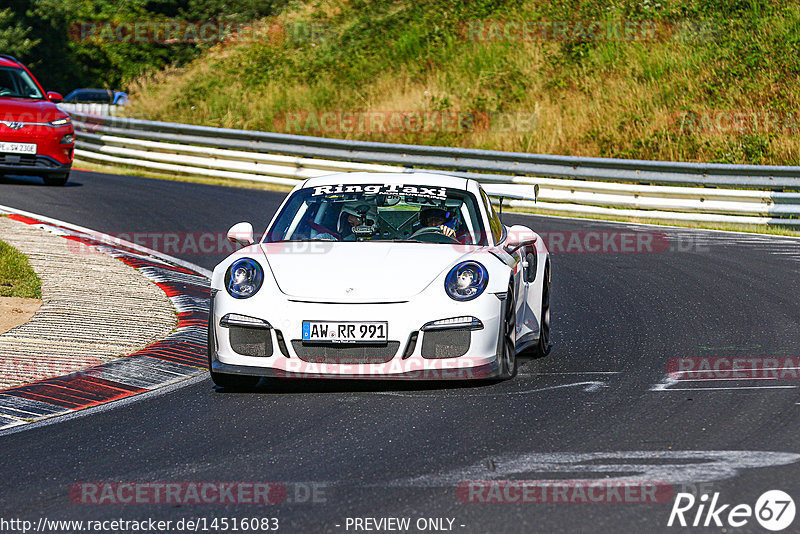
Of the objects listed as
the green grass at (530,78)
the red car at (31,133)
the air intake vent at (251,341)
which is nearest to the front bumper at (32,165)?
the red car at (31,133)

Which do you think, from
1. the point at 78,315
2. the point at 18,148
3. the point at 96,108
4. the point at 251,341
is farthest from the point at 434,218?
the point at 96,108

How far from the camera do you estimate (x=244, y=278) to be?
702 cm

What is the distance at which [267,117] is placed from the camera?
2697 cm

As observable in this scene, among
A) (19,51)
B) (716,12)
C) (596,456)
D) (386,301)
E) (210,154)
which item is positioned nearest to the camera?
(596,456)

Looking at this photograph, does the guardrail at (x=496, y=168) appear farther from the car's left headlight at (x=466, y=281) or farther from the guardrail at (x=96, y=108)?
the car's left headlight at (x=466, y=281)

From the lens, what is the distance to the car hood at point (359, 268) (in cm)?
676

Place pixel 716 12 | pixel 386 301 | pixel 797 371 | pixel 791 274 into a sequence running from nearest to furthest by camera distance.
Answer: pixel 386 301 < pixel 797 371 < pixel 791 274 < pixel 716 12

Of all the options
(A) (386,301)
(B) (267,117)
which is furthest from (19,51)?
(A) (386,301)

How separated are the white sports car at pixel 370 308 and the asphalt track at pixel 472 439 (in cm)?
22

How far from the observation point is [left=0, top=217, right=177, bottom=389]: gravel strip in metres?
7.84

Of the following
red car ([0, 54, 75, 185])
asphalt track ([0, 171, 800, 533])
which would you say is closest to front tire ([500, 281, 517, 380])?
asphalt track ([0, 171, 800, 533])

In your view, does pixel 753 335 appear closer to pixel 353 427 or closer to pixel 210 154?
pixel 353 427

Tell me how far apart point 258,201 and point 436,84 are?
9250 millimetres

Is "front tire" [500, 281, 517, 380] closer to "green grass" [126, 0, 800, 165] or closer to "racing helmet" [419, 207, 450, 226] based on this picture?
"racing helmet" [419, 207, 450, 226]
